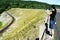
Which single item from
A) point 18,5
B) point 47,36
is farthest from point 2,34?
point 18,5

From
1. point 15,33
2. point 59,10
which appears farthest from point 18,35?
point 59,10

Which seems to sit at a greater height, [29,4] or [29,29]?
[29,29]

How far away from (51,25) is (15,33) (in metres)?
2.01

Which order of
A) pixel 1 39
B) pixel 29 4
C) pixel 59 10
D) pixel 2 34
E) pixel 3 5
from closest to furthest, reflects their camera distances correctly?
pixel 1 39
pixel 2 34
pixel 3 5
pixel 29 4
pixel 59 10

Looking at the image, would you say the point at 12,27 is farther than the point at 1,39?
Yes

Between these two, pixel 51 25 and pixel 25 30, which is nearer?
pixel 25 30

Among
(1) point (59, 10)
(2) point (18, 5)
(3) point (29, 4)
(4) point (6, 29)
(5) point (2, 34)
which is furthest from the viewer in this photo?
(1) point (59, 10)

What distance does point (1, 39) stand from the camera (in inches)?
307

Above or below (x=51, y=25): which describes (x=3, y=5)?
below

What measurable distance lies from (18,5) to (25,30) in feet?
35.2

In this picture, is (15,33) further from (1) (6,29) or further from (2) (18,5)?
(2) (18,5)

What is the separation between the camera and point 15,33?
834 cm

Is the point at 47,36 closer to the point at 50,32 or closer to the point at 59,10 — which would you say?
the point at 50,32

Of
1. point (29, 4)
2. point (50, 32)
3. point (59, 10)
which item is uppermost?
point (50, 32)
